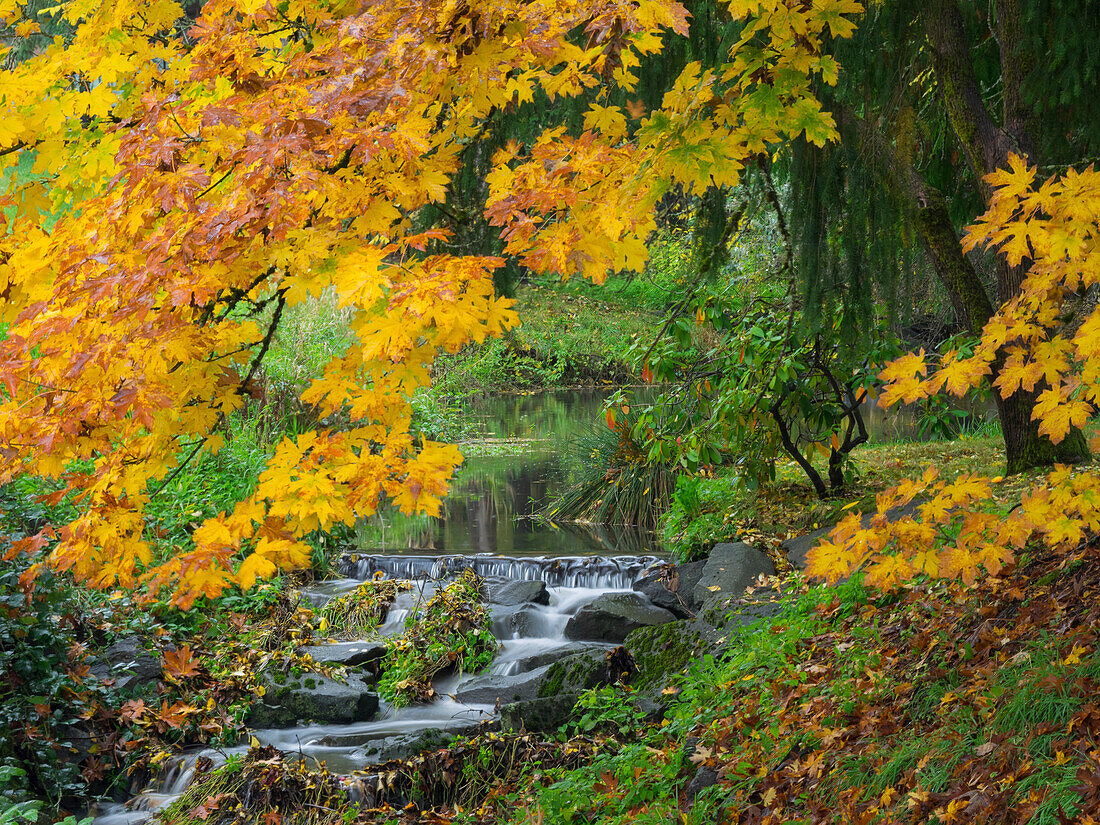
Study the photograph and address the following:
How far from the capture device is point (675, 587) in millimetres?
6957

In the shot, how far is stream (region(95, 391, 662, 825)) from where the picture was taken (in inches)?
204

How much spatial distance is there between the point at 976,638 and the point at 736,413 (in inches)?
117

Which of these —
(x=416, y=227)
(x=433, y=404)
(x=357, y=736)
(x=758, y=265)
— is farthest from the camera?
(x=433, y=404)

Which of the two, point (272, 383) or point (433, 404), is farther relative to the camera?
point (433, 404)

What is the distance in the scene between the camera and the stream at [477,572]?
5.18 meters

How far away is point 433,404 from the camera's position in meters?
13.8

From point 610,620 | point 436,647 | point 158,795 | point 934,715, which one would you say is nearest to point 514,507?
point 610,620

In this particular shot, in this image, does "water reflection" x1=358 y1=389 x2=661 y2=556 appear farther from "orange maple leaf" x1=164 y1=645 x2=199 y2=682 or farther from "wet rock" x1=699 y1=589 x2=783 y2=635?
"orange maple leaf" x1=164 y1=645 x2=199 y2=682

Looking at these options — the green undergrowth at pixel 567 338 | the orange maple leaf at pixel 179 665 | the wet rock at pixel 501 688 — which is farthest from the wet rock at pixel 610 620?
the green undergrowth at pixel 567 338

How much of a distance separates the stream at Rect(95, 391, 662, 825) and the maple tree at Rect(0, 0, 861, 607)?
2631 mm

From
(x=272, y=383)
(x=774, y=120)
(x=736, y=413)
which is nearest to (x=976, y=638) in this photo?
(x=774, y=120)

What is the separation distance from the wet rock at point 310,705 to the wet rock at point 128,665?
68 cm

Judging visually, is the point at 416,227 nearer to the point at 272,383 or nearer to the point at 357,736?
the point at 357,736

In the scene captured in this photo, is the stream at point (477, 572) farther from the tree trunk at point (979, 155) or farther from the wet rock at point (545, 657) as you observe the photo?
the tree trunk at point (979, 155)
